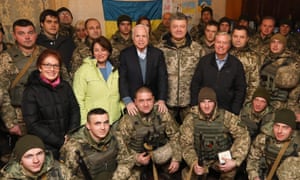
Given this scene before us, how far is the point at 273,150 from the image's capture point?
12.5 ft

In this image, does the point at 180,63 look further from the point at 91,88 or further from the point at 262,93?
the point at 91,88

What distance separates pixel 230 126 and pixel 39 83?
223 centimetres

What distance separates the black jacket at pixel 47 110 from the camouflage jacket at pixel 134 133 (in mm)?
697

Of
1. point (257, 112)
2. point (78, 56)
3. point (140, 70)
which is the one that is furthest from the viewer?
point (78, 56)

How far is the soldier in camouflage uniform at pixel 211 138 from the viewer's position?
4.06 metres

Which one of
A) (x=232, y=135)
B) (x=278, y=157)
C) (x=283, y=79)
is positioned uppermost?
(x=283, y=79)

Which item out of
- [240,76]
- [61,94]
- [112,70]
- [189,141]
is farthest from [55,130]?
[240,76]

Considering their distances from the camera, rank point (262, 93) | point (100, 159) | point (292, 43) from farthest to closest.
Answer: point (292, 43), point (262, 93), point (100, 159)

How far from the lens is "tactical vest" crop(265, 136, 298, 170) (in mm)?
3746

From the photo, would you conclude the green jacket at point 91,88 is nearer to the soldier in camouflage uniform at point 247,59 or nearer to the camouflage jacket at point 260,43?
the soldier in camouflage uniform at point 247,59

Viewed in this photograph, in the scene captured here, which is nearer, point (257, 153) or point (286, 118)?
point (286, 118)

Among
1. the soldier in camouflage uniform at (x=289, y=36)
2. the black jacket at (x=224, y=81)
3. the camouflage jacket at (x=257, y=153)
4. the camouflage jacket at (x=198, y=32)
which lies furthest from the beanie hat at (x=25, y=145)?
the soldier in camouflage uniform at (x=289, y=36)

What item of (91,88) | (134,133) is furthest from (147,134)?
(91,88)

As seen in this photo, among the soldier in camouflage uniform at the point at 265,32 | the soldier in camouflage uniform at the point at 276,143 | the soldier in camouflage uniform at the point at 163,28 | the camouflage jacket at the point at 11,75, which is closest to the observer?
the soldier in camouflage uniform at the point at 276,143
